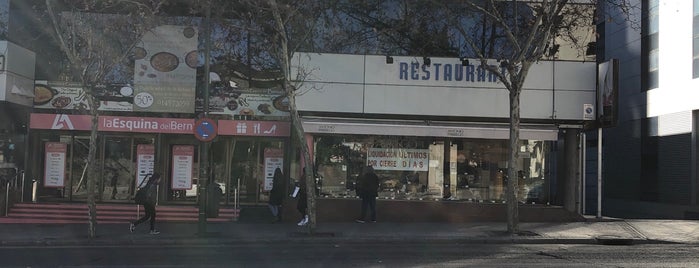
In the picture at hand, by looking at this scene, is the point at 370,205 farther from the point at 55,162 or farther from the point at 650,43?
the point at 650,43

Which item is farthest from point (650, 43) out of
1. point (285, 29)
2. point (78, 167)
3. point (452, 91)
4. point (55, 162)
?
point (55, 162)

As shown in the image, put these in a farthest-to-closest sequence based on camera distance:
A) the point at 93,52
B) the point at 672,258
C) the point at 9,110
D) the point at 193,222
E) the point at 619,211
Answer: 1. the point at 619,211
2. the point at 9,110
3. the point at 193,222
4. the point at 93,52
5. the point at 672,258

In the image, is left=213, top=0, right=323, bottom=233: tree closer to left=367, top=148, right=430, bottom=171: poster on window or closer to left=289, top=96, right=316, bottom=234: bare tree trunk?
left=289, top=96, right=316, bottom=234: bare tree trunk

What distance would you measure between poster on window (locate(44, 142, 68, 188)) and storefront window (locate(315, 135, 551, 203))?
832 cm

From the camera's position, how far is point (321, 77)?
1728cm

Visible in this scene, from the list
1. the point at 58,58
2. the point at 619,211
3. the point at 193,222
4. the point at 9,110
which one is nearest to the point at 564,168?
the point at 193,222

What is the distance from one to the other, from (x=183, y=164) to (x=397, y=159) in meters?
7.04

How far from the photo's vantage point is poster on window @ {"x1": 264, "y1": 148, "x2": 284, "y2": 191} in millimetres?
18312

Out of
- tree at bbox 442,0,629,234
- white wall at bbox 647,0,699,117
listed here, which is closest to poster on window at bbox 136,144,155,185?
tree at bbox 442,0,629,234

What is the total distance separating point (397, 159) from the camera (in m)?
17.8

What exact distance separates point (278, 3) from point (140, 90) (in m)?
6.69

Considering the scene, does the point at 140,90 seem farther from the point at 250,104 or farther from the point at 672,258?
the point at 672,258

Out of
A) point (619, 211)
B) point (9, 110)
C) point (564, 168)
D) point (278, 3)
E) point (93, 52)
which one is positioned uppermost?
point (278, 3)

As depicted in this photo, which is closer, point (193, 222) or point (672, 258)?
point (672, 258)
